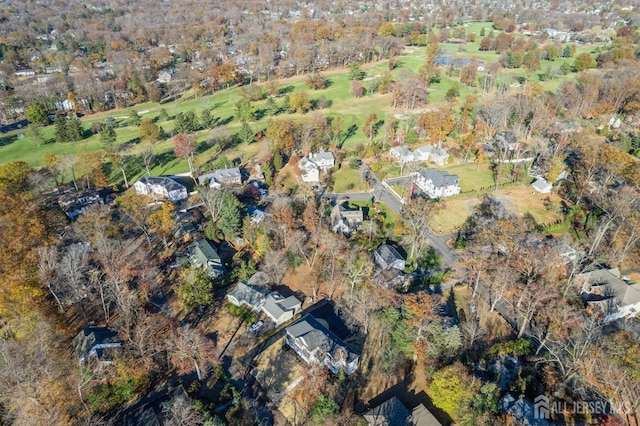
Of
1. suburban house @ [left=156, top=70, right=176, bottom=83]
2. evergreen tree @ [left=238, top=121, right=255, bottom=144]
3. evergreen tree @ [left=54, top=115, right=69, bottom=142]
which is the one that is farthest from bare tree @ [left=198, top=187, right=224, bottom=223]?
→ suburban house @ [left=156, top=70, right=176, bottom=83]

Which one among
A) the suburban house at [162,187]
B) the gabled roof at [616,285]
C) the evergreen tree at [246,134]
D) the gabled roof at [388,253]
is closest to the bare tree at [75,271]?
the suburban house at [162,187]

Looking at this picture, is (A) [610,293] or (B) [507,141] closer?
(A) [610,293]

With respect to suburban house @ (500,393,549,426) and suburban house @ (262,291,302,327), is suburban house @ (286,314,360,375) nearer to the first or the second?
suburban house @ (262,291,302,327)

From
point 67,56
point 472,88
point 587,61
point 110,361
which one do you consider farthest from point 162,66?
point 587,61

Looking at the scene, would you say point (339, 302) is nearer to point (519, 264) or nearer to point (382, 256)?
point (382, 256)

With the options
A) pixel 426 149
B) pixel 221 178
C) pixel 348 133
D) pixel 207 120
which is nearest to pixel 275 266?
pixel 221 178

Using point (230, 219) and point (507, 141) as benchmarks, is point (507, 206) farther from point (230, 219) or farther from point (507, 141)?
point (230, 219)

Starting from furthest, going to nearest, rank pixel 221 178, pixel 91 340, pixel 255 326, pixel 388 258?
pixel 221 178 → pixel 388 258 → pixel 255 326 → pixel 91 340

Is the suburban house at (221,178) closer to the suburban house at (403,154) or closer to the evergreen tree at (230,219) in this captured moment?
the evergreen tree at (230,219)
